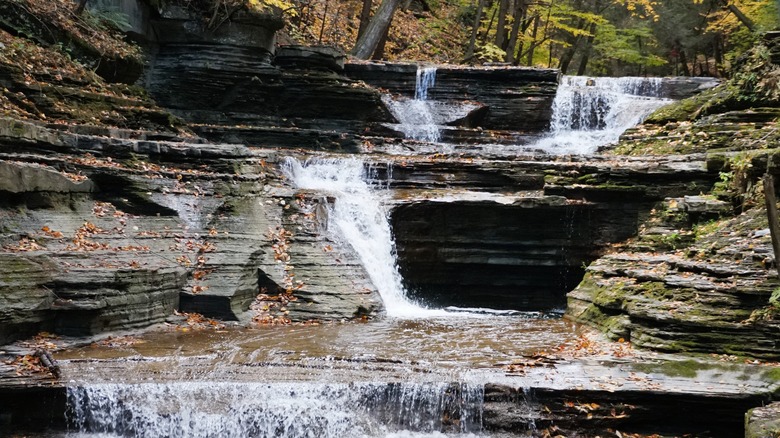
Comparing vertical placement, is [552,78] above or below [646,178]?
above

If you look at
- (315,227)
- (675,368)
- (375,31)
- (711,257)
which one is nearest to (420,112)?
(375,31)

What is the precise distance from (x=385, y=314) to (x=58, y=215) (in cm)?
509

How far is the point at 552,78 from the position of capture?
1891cm

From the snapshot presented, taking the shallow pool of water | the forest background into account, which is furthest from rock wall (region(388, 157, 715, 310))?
the forest background

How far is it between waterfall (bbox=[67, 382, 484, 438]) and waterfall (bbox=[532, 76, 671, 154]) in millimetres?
10902

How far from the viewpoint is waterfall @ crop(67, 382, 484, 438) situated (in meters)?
6.98

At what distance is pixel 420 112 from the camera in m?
18.5

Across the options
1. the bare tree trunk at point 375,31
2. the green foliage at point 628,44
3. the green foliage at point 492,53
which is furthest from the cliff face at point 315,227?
the green foliage at point 628,44

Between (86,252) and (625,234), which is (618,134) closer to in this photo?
(625,234)

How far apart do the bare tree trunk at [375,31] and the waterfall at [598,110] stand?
546cm

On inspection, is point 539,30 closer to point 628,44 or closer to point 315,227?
point 628,44

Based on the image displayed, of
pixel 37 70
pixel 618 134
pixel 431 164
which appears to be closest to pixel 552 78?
pixel 618 134

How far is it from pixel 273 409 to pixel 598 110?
46.5 feet

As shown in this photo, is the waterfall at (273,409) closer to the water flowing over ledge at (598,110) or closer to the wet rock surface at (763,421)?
the wet rock surface at (763,421)
